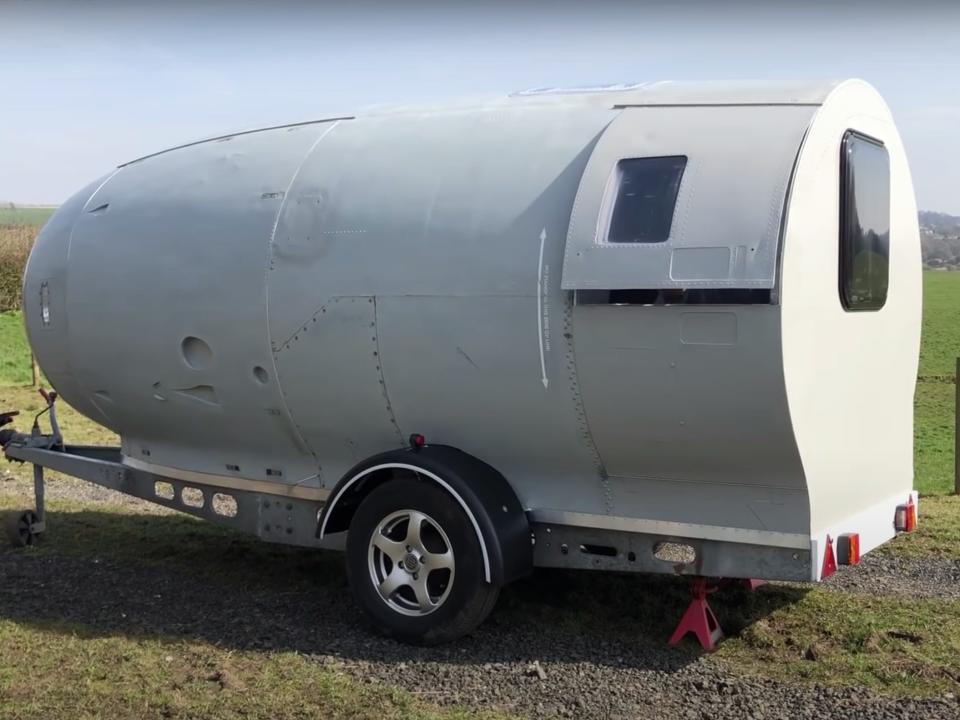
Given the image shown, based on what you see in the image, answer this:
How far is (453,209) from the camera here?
6.13 m

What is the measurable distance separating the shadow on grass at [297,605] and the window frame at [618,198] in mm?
2182

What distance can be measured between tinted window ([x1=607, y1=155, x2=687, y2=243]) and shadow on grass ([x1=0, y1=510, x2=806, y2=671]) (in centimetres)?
222

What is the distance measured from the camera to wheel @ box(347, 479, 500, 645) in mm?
6035

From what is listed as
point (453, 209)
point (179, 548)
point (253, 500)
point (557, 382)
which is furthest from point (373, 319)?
point (179, 548)

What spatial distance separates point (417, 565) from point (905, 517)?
2.82 m

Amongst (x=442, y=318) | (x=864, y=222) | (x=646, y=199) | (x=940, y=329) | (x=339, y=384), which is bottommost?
(x=940, y=329)

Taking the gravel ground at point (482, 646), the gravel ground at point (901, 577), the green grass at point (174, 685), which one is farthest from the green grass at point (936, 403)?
the green grass at point (174, 685)

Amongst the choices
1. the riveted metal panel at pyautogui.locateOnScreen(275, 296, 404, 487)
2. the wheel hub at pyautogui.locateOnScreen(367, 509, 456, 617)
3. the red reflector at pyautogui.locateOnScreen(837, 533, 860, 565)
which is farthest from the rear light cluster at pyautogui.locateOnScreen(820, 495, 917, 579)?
the riveted metal panel at pyautogui.locateOnScreen(275, 296, 404, 487)

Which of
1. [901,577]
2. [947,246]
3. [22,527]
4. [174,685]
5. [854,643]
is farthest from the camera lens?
[947,246]

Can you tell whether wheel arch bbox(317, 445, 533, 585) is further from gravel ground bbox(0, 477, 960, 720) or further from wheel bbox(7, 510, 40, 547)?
wheel bbox(7, 510, 40, 547)

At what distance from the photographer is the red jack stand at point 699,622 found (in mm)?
6043

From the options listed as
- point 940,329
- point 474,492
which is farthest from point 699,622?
point 940,329

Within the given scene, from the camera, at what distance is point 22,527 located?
28.7 ft

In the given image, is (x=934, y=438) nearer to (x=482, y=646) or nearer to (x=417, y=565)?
(x=482, y=646)
